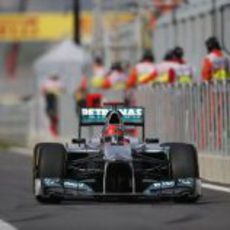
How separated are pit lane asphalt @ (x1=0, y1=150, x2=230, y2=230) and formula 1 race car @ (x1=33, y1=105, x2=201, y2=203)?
157 mm

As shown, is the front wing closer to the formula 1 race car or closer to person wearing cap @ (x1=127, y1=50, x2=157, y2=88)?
the formula 1 race car

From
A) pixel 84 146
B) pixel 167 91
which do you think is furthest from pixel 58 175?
pixel 167 91

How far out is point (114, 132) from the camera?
51.3ft

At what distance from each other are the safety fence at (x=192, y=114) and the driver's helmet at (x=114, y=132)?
377 cm

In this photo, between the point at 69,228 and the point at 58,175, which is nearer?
the point at 69,228

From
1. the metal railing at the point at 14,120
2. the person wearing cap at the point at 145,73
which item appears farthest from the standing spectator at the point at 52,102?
the metal railing at the point at 14,120

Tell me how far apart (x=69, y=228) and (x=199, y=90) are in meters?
8.39

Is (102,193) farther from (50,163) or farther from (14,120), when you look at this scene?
(14,120)

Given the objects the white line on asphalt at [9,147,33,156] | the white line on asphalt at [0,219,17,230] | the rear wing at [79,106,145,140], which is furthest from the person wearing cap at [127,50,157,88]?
the white line on asphalt at [0,219,17,230]

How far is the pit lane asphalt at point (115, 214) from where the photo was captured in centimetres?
1273

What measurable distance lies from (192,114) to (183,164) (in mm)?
5723

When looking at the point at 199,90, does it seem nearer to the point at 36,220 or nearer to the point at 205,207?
the point at 205,207

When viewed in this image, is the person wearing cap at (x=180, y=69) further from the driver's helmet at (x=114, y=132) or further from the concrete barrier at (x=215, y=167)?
the driver's helmet at (x=114, y=132)

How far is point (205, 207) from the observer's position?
14797 mm
